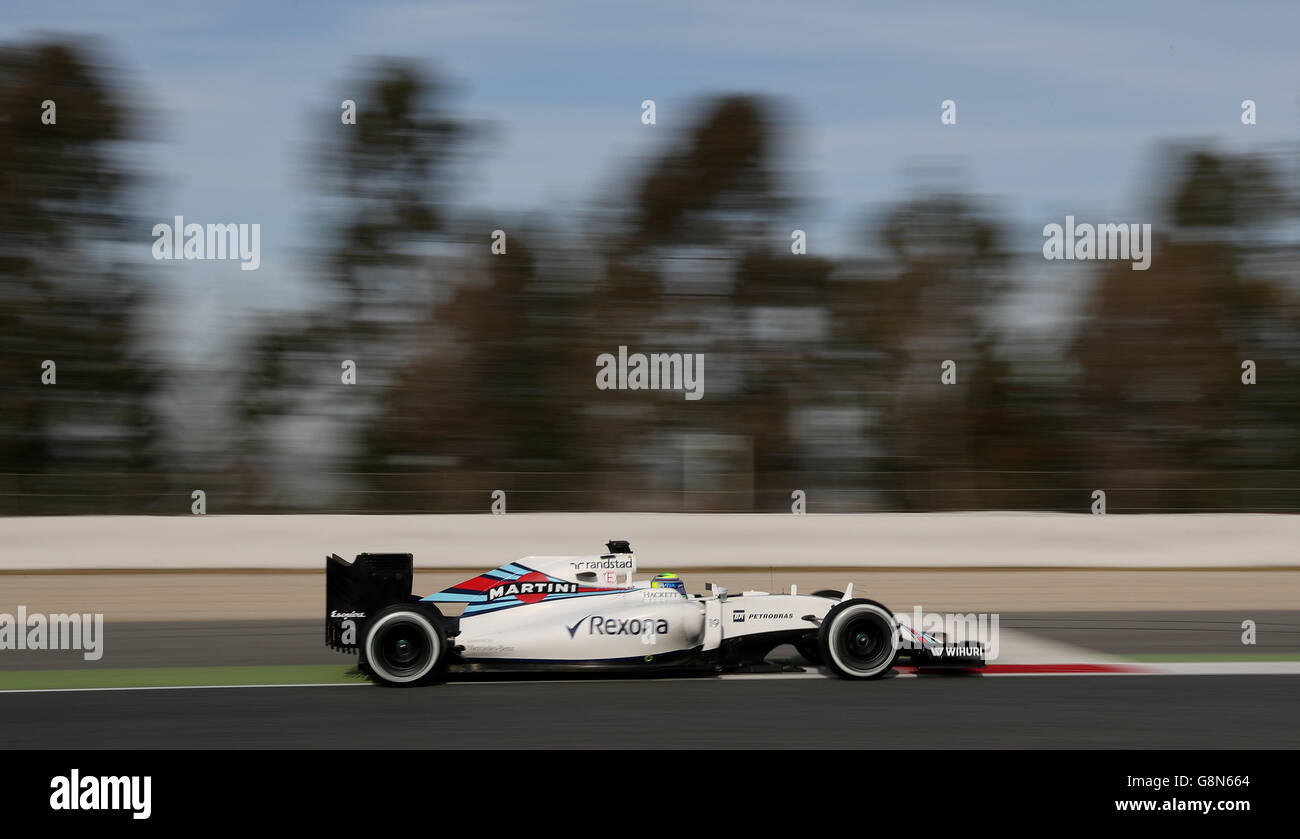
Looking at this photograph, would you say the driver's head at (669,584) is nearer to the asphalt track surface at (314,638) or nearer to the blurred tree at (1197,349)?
the asphalt track surface at (314,638)

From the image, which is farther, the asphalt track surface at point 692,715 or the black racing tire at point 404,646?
the black racing tire at point 404,646

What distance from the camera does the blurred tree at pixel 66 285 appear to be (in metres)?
16.8

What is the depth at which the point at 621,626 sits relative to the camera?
711 centimetres

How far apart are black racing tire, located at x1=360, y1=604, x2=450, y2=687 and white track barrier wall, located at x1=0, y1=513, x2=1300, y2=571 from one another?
6.14 metres

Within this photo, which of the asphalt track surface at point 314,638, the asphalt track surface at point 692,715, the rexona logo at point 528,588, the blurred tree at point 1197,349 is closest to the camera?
the asphalt track surface at point 692,715

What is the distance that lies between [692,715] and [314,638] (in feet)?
15.1

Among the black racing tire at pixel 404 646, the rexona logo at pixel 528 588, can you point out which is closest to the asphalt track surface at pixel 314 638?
the black racing tire at pixel 404 646

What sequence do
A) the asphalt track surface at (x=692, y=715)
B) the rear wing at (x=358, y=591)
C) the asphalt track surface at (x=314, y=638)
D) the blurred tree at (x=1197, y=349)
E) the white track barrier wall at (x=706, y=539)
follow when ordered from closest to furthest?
the asphalt track surface at (x=692, y=715)
the rear wing at (x=358, y=591)
the asphalt track surface at (x=314, y=638)
the white track barrier wall at (x=706, y=539)
the blurred tree at (x=1197, y=349)

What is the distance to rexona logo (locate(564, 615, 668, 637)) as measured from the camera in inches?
280

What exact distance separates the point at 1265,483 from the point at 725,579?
7.08 metres

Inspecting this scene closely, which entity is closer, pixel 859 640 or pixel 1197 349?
pixel 859 640

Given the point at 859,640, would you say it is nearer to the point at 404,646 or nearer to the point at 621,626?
the point at 621,626

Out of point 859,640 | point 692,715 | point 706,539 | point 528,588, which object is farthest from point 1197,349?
point 692,715

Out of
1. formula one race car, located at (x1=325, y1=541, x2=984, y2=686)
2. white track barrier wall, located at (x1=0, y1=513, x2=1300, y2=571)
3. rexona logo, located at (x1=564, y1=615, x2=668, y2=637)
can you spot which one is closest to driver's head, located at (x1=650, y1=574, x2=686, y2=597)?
formula one race car, located at (x1=325, y1=541, x2=984, y2=686)
